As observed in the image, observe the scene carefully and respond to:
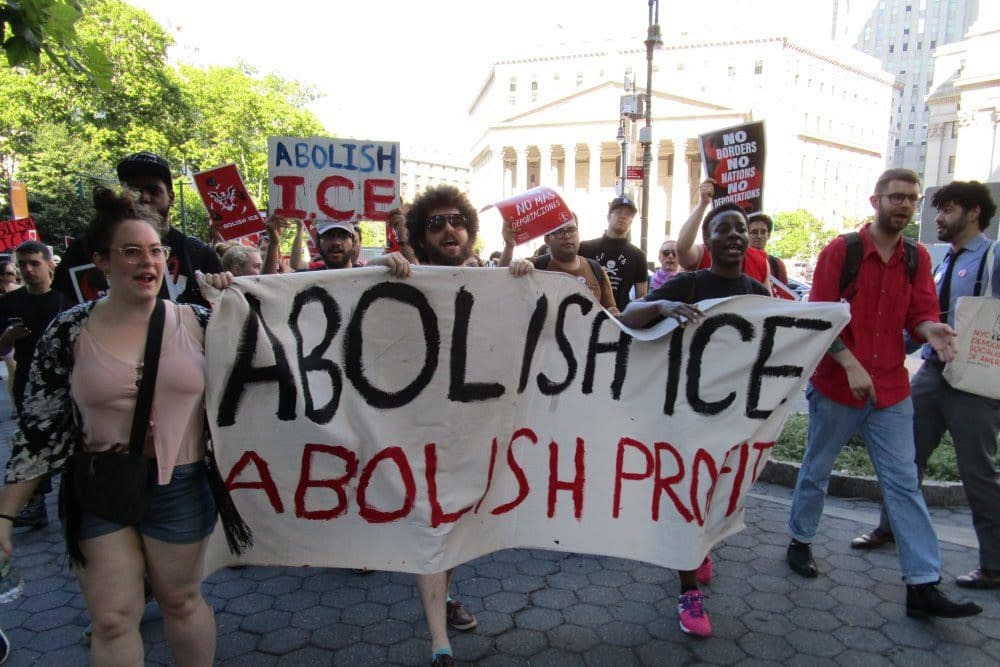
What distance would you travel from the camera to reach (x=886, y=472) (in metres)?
3.19

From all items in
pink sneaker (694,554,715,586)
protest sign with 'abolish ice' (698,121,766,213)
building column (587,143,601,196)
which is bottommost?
pink sneaker (694,554,715,586)

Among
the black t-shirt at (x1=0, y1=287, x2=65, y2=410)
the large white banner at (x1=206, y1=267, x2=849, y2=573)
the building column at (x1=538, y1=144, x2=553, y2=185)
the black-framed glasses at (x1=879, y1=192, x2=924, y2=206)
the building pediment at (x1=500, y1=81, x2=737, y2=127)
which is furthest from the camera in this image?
the building column at (x1=538, y1=144, x2=553, y2=185)

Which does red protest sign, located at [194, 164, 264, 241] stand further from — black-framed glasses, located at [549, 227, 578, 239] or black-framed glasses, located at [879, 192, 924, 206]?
black-framed glasses, located at [879, 192, 924, 206]

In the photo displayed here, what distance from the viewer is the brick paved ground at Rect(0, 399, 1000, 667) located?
9.25 feet

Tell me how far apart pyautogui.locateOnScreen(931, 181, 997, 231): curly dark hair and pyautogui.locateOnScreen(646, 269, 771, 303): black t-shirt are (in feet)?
4.77

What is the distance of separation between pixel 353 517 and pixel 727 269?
2.13 m

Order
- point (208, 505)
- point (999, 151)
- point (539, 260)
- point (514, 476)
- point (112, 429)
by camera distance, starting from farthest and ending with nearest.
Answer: point (999, 151) < point (539, 260) < point (514, 476) < point (208, 505) < point (112, 429)

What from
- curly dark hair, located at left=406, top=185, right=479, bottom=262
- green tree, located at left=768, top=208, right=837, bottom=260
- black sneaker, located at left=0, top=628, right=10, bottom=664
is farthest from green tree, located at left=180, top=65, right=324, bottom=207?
green tree, located at left=768, top=208, right=837, bottom=260

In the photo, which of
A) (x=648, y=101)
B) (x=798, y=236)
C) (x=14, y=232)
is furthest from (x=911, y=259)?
(x=798, y=236)

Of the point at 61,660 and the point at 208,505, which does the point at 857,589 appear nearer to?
the point at 208,505

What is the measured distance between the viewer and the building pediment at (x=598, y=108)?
65.2m

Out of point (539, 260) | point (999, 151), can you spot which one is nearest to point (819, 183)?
point (999, 151)

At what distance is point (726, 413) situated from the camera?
9.45 feet

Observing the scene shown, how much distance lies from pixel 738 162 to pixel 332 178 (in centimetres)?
301
